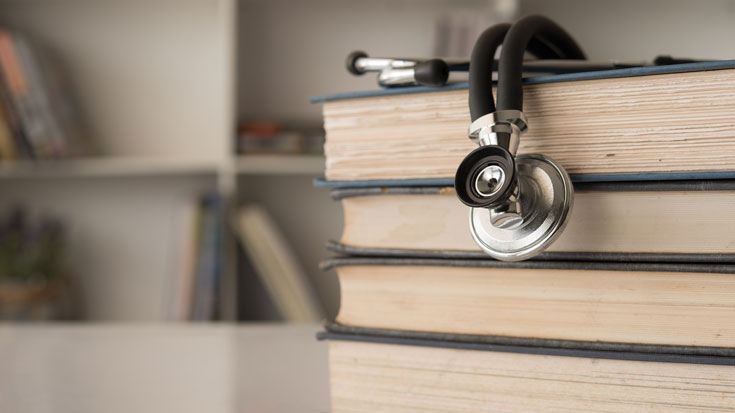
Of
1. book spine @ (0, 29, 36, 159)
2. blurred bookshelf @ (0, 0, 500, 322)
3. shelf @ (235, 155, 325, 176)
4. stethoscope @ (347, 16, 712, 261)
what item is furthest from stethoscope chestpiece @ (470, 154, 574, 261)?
book spine @ (0, 29, 36, 159)

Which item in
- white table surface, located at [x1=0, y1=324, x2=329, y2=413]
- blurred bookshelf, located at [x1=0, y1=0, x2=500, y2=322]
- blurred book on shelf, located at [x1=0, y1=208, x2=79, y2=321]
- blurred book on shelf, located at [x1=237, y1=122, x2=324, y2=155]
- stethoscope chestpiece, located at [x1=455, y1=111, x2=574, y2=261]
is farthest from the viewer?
blurred bookshelf, located at [x1=0, y1=0, x2=500, y2=322]

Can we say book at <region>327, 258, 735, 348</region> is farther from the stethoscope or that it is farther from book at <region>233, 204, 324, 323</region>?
book at <region>233, 204, 324, 323</region>

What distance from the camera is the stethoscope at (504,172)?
306 mm

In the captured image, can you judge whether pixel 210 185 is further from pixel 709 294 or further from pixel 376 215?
pixel 709 294

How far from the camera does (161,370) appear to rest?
59 centimetres

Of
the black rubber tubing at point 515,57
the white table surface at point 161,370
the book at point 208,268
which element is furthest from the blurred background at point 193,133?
the black rubber tubing at point 515,57

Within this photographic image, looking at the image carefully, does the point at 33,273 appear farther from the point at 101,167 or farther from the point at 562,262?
the point at 562,262

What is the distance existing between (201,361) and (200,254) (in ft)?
3.39

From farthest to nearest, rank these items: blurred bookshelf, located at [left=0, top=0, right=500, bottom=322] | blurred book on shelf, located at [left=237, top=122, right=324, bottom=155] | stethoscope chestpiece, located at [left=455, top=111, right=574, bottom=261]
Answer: blurred bookshelf, located at [left=0, top=0, right=500, bottom=322] → blurred book on shelf, located at [left=237, top=122, right=324, bottom=155] → stethoscope chestpiece, located at [left=455, top=111, right=574, bottom=261]

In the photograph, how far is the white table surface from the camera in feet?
1.56

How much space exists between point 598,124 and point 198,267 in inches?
55.1

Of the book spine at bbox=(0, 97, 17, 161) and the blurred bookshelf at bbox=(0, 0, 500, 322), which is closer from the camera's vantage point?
the book spine at bbox=(0, 97, 17, 161)

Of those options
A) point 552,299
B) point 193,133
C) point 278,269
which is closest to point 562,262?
point 552,299

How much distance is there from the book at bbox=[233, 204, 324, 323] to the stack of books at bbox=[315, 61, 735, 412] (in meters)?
1.24
